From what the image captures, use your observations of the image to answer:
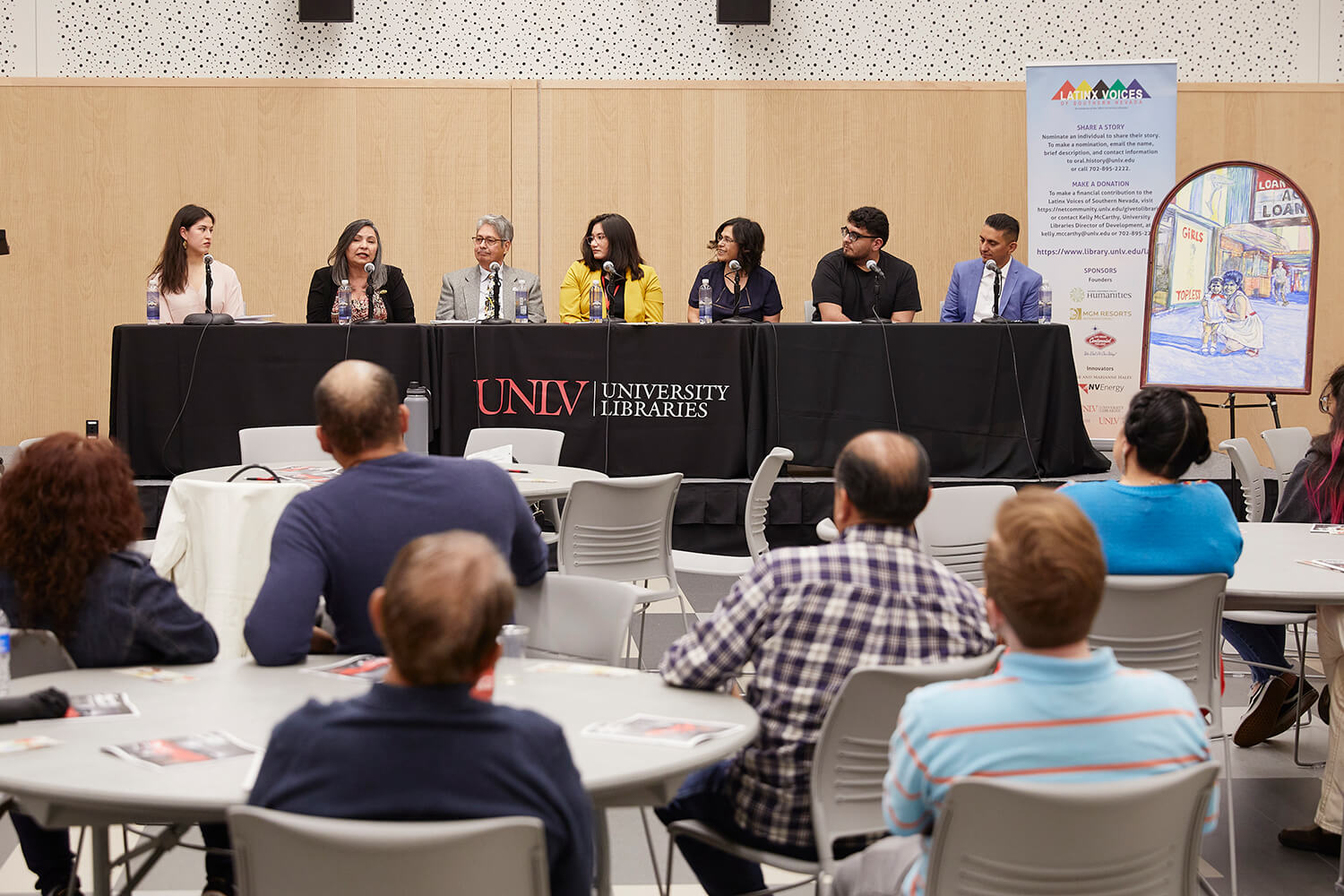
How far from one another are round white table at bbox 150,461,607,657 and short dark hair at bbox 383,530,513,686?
1.71 m

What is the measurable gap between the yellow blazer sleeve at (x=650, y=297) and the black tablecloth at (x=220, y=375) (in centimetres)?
128

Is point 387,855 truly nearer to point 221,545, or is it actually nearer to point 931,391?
point 221,545

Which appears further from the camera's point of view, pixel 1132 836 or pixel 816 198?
pixel 816 198

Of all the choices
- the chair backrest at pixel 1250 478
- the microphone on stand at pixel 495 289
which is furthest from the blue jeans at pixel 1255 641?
the microphone on stand at pixel 495 289

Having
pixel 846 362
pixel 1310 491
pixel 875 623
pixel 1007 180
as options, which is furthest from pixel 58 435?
pixel 1007 180

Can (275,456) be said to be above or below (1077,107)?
below

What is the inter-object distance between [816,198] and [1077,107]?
191 cm

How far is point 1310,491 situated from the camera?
4.04m

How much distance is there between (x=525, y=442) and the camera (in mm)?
5387

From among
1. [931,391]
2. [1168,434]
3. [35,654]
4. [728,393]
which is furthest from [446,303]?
[35,654]

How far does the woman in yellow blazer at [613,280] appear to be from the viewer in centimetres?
687

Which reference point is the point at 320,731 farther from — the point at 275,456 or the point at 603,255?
the point at 603,255

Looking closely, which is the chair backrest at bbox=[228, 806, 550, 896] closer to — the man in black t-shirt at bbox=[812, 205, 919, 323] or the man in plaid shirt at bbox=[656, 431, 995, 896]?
the man in plaid shirt at bbox=[656, 431, 995, 896]

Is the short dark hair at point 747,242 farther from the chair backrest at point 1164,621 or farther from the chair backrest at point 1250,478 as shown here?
the chair backrest at point 1164,621
